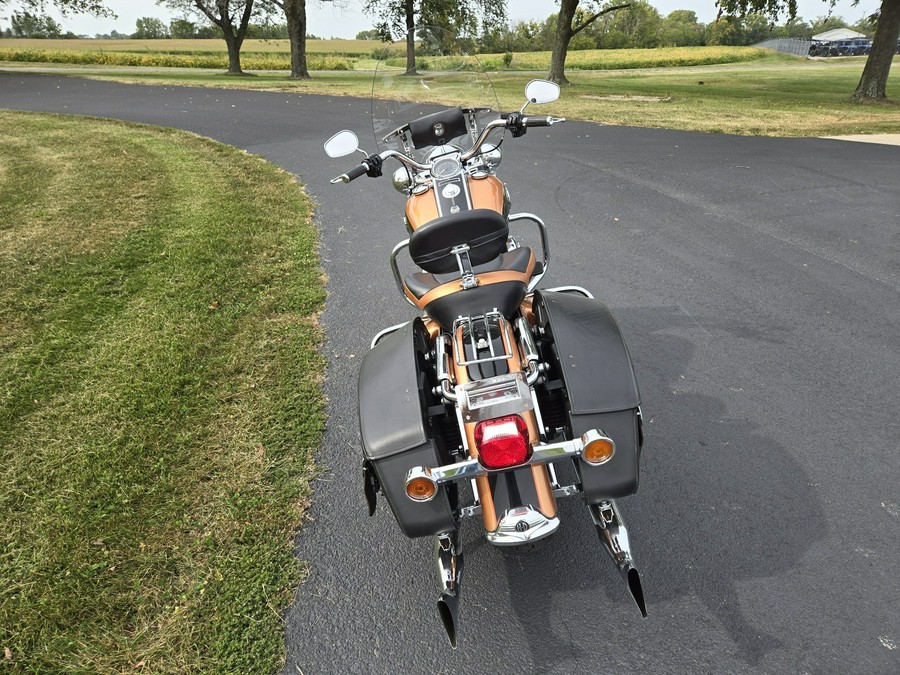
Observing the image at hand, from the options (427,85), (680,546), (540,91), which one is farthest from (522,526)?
(427,85)

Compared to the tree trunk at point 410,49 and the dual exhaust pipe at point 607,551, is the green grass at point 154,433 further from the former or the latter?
the tree trunk at point 410,49

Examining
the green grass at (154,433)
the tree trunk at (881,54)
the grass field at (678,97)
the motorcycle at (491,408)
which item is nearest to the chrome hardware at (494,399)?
the motorcycle at (491,408)

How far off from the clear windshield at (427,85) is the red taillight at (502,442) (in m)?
2.35

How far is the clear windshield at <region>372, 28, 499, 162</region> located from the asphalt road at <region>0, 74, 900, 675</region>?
1.47 metres

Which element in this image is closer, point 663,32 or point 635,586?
point 635,586

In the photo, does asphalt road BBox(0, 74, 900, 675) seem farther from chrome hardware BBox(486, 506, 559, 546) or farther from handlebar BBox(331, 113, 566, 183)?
handlebar BBox(331, 113, 566, 183)

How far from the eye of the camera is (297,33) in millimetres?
27688

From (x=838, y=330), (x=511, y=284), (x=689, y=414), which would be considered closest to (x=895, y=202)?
(x=838, y=330)

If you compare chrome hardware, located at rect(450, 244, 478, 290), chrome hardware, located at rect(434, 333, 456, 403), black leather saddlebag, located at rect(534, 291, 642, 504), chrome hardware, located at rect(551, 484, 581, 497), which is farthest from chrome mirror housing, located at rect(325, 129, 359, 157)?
chrome hardware, located at rect(551, 484, 581, 497)

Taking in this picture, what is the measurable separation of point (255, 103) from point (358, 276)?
1347 centimetres

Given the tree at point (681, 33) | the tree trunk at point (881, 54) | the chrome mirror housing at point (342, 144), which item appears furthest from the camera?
the tree at point (681, 33)

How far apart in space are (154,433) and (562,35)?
2239 centimetres

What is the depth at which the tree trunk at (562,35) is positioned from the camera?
68.5 feet

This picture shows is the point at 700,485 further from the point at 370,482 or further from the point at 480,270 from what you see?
the point at 370,482
